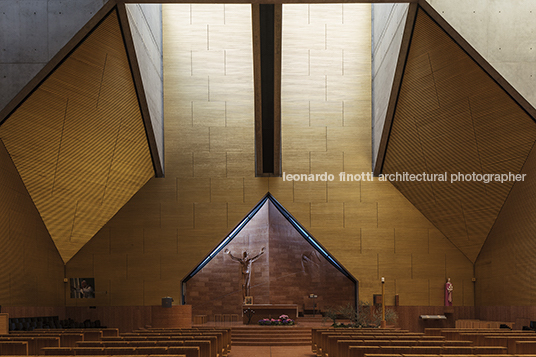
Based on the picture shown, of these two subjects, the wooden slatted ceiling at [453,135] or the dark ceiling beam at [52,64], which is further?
the wooden slatted ceiling at [453,135]

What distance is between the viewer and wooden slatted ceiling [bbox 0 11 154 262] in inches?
433

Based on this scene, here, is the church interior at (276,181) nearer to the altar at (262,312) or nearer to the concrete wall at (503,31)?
the altar at (262,312)

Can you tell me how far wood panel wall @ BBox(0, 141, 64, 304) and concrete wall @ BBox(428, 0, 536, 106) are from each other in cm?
990

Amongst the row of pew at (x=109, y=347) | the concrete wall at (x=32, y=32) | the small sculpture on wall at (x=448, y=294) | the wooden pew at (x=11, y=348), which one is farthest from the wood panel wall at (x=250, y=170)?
the wooden pew at (x=11, y=348)

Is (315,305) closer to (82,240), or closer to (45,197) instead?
(82,240)

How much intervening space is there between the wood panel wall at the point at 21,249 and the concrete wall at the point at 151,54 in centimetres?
402

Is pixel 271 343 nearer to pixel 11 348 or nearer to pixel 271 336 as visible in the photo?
pixel 271 336

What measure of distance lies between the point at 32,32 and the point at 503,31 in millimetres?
9251

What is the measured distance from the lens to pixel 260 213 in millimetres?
19719

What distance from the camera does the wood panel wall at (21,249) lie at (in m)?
11.8

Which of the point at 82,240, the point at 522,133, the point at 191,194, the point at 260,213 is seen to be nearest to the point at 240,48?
the point at 191,194

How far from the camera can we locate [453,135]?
13023mm

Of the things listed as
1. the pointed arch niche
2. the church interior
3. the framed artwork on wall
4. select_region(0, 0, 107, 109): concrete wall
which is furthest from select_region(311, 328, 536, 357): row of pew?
the pointed arch niche

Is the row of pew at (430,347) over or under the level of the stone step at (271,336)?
over
